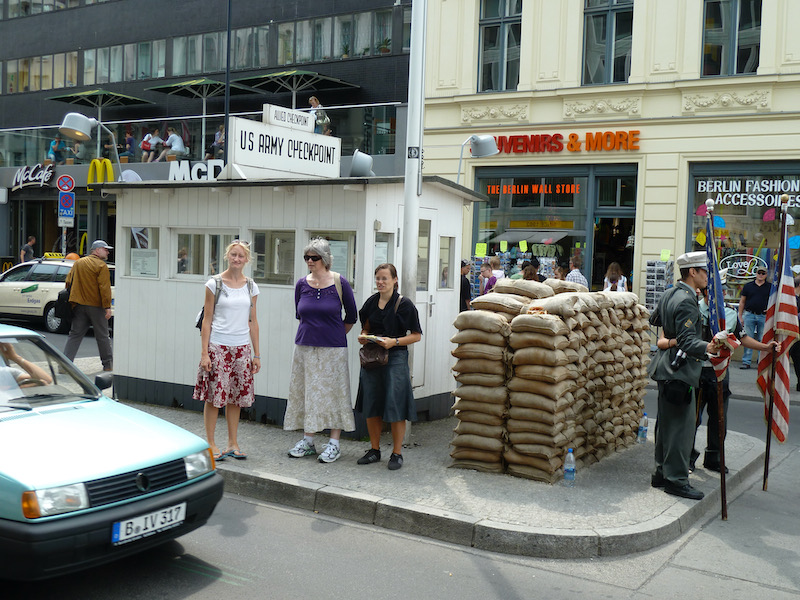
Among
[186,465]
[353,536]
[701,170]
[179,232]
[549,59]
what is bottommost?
[353,536]

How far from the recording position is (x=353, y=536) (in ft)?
19.5

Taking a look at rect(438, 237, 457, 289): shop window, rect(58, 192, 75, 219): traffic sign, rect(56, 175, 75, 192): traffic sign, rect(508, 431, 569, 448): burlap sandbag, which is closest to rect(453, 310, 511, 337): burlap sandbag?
rect(508, 431, 569, 448): burlap sandbag

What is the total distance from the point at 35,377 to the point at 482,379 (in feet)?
11.5

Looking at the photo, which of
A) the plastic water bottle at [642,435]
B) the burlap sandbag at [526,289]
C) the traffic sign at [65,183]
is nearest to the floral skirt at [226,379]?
the burlap sandbag at [526,289]

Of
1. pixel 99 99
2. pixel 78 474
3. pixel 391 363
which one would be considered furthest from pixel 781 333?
pixel 99 99

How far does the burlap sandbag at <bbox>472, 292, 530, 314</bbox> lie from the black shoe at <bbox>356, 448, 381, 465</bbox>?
1568 mm

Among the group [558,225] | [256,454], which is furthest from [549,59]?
[256,454]

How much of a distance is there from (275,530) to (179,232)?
471 centimetres

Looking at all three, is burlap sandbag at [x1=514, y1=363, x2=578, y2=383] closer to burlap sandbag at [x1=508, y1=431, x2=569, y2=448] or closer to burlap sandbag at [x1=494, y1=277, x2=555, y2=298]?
burlap sandbag at [x1=508, y1=431, x2=569, y2=448]

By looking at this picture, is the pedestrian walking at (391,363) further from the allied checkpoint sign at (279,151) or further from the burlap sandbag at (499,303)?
the allied checkpoint sign at (279,151)

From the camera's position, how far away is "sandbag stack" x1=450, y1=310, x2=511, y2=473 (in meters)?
7.14

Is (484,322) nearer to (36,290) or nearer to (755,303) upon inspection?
(755,303)

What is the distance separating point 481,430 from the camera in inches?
283

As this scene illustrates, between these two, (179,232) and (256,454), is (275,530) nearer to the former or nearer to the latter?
(256,454)
